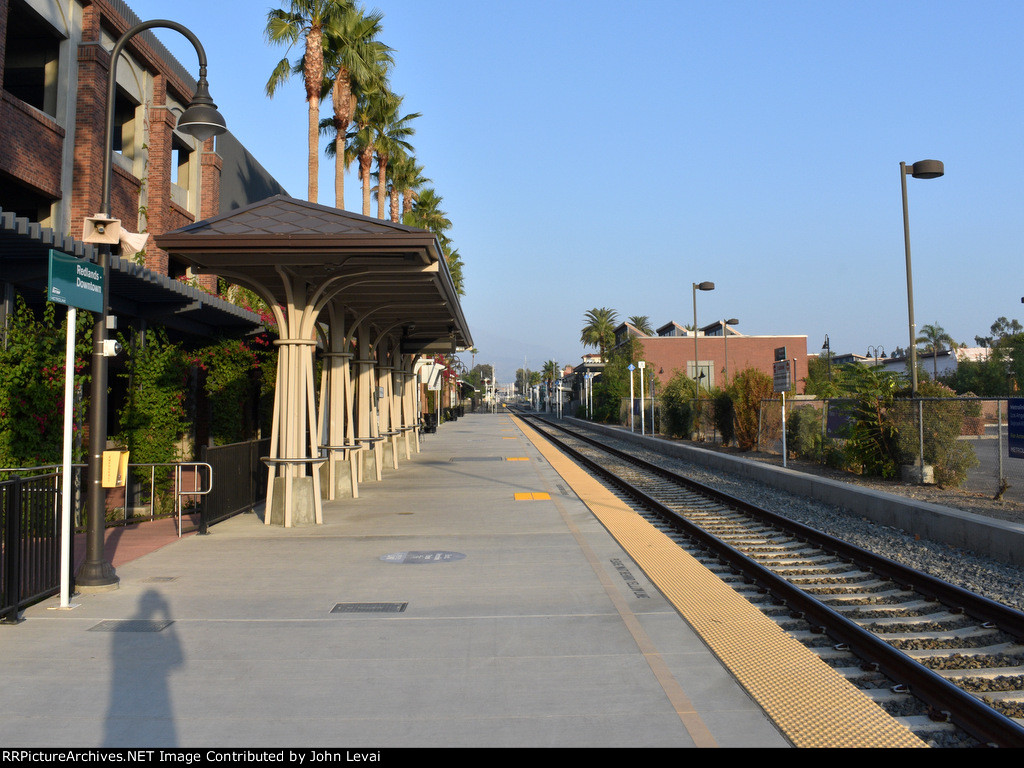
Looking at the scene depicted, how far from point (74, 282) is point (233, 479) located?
20.9ft

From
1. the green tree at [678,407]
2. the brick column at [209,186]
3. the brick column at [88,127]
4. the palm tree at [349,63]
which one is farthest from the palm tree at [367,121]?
the green tree at [678,407]

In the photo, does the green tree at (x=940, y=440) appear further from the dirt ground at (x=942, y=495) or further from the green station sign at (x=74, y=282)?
the green station sign at (x=74, y=282)

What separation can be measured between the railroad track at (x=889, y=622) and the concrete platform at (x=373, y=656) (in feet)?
3.76

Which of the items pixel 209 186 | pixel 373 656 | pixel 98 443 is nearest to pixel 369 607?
pixel 373 656

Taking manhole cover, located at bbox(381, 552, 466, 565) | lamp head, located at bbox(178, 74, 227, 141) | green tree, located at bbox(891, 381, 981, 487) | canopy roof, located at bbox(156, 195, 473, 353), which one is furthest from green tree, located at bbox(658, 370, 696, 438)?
lamp head, located at bbox(178, 74, 227, 141)

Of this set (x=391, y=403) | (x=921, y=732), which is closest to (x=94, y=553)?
(x=921, y=732)

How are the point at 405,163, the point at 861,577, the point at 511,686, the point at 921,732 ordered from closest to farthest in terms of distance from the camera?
the point at 921,732 < the point at 511,686 < the point at 861,577 < the point at 405,163

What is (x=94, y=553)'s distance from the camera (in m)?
8.23

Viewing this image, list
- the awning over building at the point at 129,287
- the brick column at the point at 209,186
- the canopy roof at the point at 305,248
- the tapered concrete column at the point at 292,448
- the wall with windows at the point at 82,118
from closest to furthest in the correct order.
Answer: the awning over building at the point at 129,287 < the canopy roof at the point at 305,248 < the tapered concrete column at the point at 292,448 < the wall with windows at the point at 82,118 < the brick column at the point at 209,186

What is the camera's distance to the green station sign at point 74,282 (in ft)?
23.6

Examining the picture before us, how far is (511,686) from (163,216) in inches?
735

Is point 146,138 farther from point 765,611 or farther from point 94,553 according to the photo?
point 765,611

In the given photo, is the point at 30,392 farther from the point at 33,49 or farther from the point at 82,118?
the point at 33,49

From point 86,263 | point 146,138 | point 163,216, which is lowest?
point 86,263
